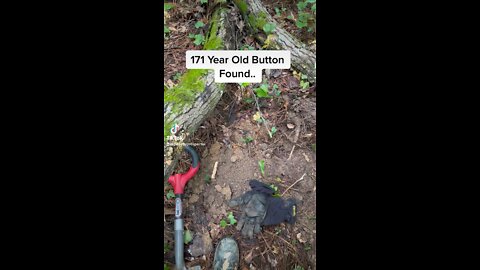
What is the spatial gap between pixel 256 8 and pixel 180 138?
1.11 m

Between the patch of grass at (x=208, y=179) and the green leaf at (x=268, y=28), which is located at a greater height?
the green leaf at (x=268, y=28)

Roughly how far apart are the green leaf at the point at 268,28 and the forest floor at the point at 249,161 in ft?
0.50

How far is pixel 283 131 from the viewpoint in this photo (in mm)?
3141

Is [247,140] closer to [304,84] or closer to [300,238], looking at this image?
[304,84]

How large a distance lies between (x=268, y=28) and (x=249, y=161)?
3.22 ft

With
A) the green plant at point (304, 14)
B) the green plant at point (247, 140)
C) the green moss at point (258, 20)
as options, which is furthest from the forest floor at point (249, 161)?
the green plant at point (304, 14)

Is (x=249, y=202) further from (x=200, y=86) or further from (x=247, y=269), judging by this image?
(x=200, y=86)

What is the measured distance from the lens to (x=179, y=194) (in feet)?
9.78

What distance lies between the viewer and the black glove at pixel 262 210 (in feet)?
9.85

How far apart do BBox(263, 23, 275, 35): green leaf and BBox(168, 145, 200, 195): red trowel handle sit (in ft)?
3.31

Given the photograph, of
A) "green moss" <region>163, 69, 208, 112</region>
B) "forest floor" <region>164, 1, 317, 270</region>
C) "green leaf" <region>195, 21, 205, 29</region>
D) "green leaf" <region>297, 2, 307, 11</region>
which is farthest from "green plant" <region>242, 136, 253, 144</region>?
"green leaf" <region>297, 2, 307, 11</region>

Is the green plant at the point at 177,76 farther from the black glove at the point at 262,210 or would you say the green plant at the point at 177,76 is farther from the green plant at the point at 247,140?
the black glove at the point at 262,210

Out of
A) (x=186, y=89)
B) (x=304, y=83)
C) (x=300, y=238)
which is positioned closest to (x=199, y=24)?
(x=186, y=89)

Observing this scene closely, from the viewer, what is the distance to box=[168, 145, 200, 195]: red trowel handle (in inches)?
117
